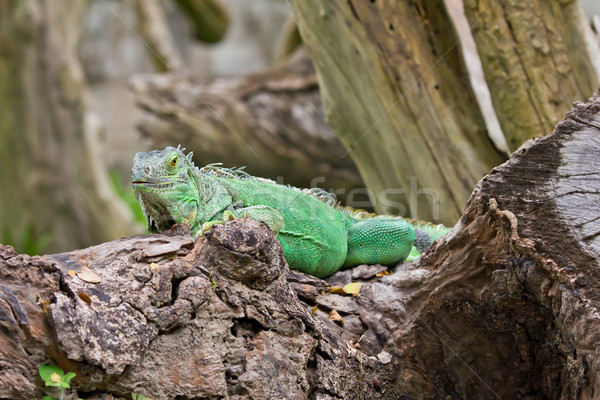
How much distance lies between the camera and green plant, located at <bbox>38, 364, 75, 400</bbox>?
9.02 feet

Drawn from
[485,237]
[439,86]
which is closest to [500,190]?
[485,237]

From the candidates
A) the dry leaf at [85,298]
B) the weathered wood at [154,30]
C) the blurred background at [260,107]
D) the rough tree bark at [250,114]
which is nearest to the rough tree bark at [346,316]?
the dry leaf at [85,298]

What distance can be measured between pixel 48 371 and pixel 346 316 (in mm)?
1947

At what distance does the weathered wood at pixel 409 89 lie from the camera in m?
6.09

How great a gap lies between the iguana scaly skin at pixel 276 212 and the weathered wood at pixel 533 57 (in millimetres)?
1761

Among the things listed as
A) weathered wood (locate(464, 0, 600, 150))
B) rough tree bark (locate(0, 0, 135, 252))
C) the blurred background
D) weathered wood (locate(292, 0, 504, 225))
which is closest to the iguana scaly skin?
the blurred background

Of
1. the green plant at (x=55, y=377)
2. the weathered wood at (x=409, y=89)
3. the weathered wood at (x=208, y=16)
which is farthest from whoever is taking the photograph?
the weathered wood at (x=208, y=16)

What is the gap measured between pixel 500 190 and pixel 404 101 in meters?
3.19

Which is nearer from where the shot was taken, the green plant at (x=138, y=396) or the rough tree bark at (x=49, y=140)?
the green plant at (x=138, y=396)

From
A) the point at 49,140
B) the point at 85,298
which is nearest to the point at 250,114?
the point at 49,140

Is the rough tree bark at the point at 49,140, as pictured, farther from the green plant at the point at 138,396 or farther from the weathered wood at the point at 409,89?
the green plant at the point at 138,396

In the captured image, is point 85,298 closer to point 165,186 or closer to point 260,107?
point 165,186

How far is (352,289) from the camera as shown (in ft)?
14.3

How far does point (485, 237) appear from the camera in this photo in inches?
136
